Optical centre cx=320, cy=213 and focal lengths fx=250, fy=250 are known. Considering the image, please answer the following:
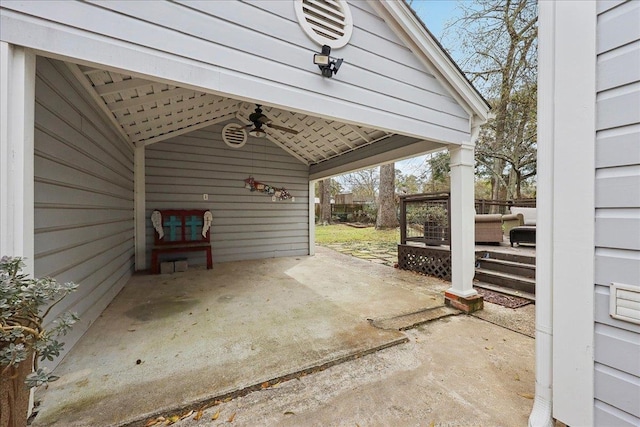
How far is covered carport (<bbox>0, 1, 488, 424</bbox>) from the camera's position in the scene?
1.38m

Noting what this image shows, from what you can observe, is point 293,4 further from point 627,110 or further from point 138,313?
point 138,313

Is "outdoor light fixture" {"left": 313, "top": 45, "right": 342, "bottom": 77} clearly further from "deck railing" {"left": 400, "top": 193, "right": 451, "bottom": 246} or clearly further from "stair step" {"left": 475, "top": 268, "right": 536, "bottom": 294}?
"stair step" {"left": 475, "top": 268, "right": 536, "bottom": 294}

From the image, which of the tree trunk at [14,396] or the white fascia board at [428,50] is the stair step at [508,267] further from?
the tree trunk at [14,396]

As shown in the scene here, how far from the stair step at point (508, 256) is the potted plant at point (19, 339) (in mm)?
5202

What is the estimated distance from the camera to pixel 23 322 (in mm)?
1049

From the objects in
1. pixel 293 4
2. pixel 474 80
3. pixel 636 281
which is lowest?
pixel 636 281

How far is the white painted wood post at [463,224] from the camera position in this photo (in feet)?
10.1

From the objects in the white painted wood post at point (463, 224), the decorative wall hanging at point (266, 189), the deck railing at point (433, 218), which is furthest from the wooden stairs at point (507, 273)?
the decorative wall hanging at point (266, 189)

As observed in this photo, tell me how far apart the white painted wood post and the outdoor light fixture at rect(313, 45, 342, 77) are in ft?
6.24

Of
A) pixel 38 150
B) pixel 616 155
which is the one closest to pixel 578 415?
pixel 616 155

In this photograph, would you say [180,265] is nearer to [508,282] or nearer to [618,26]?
[508,282]

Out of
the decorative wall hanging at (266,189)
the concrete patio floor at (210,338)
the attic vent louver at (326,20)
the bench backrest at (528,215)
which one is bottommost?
the concrete patio floor at (210,338)

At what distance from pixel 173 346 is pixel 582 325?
9.42 feet

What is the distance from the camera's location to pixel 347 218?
53.3ft
